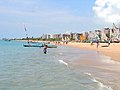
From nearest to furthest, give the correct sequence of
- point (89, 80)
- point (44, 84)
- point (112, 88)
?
point (112, 88) < point (44, 84) < point (89, 80)

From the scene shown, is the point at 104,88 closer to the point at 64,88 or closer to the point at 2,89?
the point at 64,88

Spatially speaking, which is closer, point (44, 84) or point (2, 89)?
point (2, 89)

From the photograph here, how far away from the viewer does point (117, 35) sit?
139 metres

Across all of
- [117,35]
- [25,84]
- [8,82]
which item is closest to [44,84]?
[25,84]

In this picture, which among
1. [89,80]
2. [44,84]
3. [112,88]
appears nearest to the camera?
[112,88]

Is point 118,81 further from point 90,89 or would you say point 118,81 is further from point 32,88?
point 32,88

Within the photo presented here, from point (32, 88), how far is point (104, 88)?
3863 mm

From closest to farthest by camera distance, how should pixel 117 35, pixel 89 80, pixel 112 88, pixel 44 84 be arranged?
pixel 112 88 < pixel 44 84 < pixel 89 80 < pixel 117 35

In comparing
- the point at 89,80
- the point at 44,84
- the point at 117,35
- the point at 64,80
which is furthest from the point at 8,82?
Answer: the point at 117,35

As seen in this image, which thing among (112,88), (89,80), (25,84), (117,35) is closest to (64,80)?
(89,80)

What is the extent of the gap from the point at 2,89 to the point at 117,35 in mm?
130351

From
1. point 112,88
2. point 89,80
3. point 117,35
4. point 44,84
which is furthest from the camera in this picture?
point 117,35

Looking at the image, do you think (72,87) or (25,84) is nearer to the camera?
(72,87)

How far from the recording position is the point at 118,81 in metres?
15.2
